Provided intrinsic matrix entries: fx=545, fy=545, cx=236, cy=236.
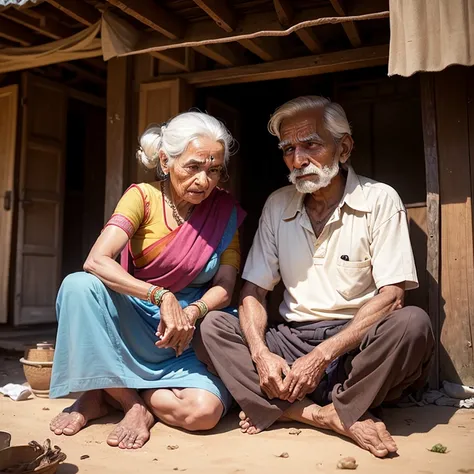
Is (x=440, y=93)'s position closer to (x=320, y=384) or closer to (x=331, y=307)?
(x=331, y=307)

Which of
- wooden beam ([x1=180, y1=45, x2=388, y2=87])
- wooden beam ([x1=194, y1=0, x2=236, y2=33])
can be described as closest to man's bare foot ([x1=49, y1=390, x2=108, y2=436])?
wooden beam ([x1=194, y1=0, x2=236, y2=33])

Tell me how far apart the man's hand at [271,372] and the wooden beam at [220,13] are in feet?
6.50

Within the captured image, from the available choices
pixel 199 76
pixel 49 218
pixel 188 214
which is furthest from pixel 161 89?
pixel 49 218

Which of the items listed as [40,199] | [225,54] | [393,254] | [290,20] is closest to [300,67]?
[290,20]

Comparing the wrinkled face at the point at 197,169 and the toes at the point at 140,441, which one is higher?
the wrinkled face at the point at 197,169

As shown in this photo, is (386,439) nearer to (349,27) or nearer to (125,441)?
(125,441)

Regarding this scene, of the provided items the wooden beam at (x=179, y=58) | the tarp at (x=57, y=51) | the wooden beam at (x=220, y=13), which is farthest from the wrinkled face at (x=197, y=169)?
the tarp at (x=57, y=51)

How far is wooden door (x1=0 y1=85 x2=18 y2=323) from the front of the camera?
541cm

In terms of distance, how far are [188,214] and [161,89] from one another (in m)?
1.58

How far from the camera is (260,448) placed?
2.43 meters

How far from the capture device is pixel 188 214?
3.20 m

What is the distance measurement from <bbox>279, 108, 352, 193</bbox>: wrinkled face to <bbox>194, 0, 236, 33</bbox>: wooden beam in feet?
2.67

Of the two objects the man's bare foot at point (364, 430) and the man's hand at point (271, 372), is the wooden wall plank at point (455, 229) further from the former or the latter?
the man's hand at point (271, 372)

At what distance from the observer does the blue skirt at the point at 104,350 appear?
267 centimetres
